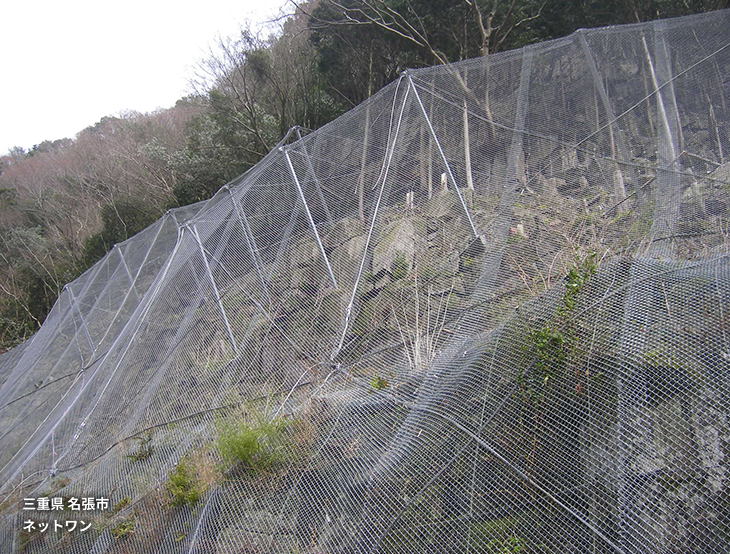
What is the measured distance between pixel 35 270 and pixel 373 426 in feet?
67.3

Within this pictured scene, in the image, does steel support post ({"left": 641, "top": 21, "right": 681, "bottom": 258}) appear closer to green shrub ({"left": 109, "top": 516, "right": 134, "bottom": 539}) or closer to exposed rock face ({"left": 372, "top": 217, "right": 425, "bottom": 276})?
exposed rock face ({"left": 372, "top": 217, "right": 425, "bottom": 276})

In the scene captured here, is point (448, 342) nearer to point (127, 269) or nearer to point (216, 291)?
point (216, 291)

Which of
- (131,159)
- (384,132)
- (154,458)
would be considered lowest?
(154,458)

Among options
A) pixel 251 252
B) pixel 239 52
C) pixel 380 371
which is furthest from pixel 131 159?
pixel 380 371

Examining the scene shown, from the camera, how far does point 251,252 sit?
16.8 ft

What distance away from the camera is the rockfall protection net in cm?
214

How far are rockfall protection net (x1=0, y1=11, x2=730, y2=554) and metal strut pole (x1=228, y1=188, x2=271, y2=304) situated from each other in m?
0.02

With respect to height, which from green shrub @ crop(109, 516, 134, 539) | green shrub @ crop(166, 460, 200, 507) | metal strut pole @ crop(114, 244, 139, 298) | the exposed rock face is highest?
metal strut pole @ crop(114, 244, 139, 298)

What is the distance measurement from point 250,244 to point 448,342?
8.69 ft

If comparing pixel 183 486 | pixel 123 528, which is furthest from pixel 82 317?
pixel 183 486

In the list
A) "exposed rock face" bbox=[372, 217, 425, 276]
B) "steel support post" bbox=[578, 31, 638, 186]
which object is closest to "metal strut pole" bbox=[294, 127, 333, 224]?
"exposed rock face" bbox=[372, 217, 425, 276]

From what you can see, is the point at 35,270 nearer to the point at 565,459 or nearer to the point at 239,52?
the point at 239,52

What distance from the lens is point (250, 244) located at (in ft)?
16.9

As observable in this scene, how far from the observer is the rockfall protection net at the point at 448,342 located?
214 cm
